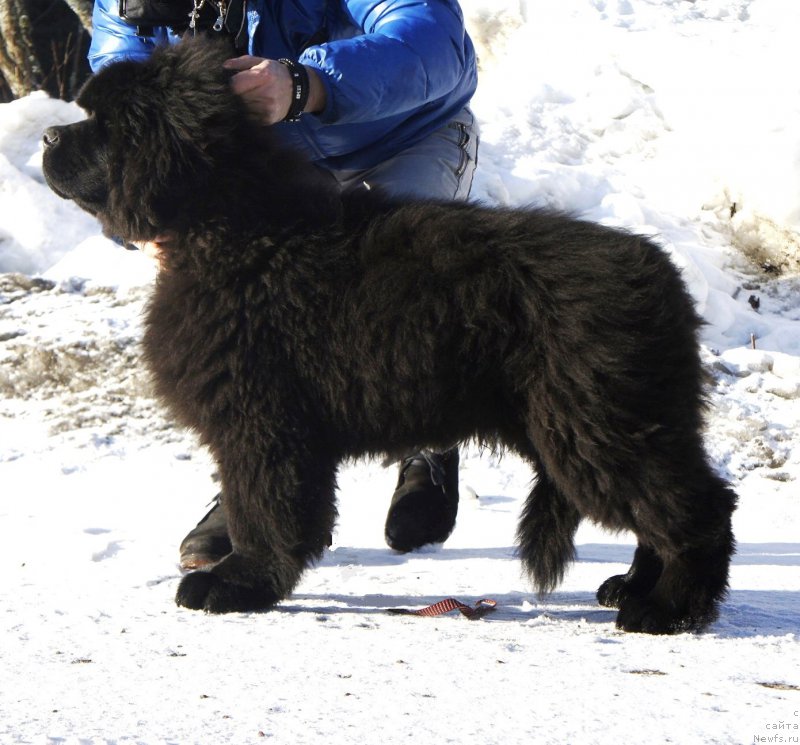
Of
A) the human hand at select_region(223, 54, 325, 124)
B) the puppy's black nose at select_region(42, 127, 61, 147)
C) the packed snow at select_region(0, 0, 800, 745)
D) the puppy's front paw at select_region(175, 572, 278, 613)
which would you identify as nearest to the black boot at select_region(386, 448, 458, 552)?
the packed snow at select_region(0, 0, 800, 745)

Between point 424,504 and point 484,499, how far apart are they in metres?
0.84

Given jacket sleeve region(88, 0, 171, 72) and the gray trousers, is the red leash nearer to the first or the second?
the gray trousers

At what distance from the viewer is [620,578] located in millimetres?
2717

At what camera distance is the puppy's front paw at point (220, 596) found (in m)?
2.49

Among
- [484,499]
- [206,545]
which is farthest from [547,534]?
[484,499]

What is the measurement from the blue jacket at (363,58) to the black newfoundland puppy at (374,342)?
0.28 m

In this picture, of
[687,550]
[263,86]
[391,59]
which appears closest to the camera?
[687,550]

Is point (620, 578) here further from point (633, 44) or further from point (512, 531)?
point (633, 44)

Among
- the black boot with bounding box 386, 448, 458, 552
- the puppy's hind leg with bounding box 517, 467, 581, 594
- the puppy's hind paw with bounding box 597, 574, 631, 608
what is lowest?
the black boot with bounding box 386, 448, 458, 552

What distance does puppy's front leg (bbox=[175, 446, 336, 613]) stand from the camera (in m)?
2.47

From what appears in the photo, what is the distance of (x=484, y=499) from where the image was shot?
416cm

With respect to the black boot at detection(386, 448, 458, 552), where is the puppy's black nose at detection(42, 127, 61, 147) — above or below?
above

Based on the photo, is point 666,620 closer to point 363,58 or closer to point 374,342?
point 374,342

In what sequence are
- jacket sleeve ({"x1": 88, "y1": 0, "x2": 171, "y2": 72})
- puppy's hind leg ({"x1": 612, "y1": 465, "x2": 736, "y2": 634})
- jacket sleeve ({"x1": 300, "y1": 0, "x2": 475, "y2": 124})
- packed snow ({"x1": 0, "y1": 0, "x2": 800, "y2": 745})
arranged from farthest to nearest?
1. jacket sleeve ({"x1": 88, "y1": 0, "x2": 171, "y2": 72})
2. jacket sleeve ({"x1": 300, "y1": 0, "x2": 475, "y2": 124})
3. puppy's hind leg ({"x1": 612, "y1": 465, "x2": 736, "y2": 634})
4. packed snow ({"x1": 0, "y1": 0, "x2": 800, "y2": 745})
